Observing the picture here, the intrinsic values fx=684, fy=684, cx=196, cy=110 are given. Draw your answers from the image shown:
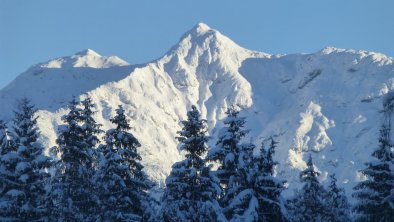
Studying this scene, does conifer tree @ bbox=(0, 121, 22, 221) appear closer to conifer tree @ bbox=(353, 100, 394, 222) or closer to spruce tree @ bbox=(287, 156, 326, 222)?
conifer tree @ bbox=(353, 100, 394, 222)

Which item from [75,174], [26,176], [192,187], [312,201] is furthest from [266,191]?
[312,201]

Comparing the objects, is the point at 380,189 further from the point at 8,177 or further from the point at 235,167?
the point at 8,177

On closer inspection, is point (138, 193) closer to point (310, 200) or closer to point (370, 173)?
point (370, 173)

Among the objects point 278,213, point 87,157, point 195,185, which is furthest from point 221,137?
point 87,157

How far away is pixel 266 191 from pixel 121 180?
723 cm

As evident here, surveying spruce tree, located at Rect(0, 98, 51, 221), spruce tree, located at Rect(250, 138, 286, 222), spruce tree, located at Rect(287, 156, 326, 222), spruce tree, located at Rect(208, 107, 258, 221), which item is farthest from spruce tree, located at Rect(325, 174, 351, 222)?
spruce tree, located at Rect(0, 98, 51, 221)

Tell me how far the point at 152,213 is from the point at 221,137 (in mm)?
6101

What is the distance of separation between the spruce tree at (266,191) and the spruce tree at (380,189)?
5.50m

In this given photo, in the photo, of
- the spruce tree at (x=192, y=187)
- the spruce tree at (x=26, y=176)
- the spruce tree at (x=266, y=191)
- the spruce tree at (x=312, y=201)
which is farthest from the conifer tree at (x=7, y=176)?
the spruce tree at (x=312, y=201)

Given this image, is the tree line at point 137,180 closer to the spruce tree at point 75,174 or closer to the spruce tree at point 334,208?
the spruce tree at point 75,174

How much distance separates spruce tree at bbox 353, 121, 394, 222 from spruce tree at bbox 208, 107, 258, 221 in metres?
7.30

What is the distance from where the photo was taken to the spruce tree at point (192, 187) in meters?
32.4

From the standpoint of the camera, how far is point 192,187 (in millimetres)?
33188

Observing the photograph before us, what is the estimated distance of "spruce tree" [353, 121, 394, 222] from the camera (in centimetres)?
3612
